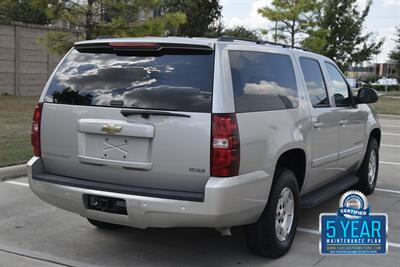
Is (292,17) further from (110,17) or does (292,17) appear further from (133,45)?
(133,45)

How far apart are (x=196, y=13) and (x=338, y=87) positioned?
27984 millimetres

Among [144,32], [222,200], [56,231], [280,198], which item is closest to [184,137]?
[222,200]

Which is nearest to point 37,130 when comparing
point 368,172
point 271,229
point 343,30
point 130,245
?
point 130,245

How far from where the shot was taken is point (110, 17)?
15.5 m

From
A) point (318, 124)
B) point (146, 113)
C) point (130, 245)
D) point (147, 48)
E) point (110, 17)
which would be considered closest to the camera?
point (146, 113)

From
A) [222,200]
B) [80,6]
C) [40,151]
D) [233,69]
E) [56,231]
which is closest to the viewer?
[222,200]

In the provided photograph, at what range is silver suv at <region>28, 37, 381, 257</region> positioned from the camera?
3.93 meters

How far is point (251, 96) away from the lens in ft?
14.2

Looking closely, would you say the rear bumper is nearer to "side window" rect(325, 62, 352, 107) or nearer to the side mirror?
"side window" rect(325, 62, 352, 107)

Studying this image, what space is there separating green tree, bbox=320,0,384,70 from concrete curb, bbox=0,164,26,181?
24937mm

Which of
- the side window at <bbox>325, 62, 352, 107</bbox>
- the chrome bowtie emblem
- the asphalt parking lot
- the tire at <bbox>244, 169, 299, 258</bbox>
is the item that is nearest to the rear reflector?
the chrome bowtie emblem

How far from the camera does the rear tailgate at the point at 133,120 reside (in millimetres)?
3961

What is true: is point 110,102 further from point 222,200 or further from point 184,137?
point 222,200

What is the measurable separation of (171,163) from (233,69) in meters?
0.90
